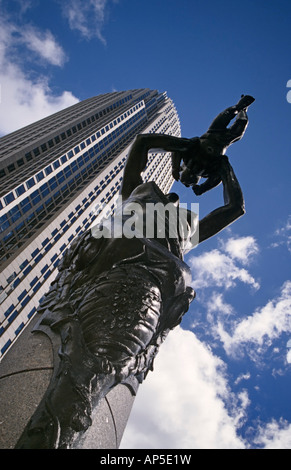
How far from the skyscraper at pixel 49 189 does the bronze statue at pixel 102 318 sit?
41953mm

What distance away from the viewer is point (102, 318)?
228 centimetres

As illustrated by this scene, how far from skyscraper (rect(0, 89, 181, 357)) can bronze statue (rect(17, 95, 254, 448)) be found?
138 feet

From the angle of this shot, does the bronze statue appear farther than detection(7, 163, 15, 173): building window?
No

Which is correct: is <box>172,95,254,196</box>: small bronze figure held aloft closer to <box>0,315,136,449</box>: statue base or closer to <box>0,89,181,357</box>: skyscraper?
<box>0,315,136,449</box>: statue base

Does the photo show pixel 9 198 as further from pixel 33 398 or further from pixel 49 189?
pixel 33 398

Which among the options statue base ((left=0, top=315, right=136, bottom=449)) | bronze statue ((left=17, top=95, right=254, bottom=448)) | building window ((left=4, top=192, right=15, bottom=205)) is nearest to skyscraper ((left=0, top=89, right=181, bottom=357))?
building window ((left=4, top=192, right=15, bottom=205))

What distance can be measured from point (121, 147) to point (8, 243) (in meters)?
47.6

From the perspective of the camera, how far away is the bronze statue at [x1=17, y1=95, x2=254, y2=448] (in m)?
1.76

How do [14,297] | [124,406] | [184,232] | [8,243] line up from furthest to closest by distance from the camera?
1. [8,243]
2. [14,297]
3. [184,232]
4. [124,406]

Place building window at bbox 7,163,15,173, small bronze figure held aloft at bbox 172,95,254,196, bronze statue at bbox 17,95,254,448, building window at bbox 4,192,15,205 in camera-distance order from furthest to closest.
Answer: building window at bbox 7,163,15,173 → building window at bbox 4,192,15,205 → small bronze figure held aloft at bbox 172,95,254,196 → bronze statue at bbox 17,95,254,448

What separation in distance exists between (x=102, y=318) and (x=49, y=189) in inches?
2310

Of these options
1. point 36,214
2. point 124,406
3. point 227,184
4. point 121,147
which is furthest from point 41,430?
point 121,147

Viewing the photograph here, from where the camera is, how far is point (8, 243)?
47.8 meters
